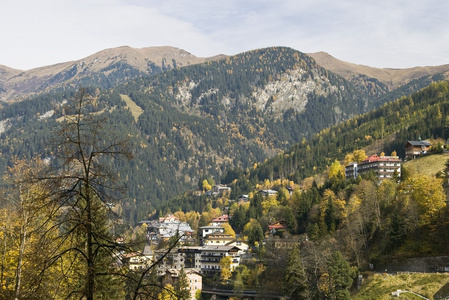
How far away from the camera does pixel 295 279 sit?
83.6 m

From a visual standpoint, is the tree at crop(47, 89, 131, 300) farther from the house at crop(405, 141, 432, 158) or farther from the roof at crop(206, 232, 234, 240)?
the house at crop(405, 141, 432, 158)

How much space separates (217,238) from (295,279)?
70.3 m

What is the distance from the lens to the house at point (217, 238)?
15075cm

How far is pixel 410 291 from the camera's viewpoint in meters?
68.5

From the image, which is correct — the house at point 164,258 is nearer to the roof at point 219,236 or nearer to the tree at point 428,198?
the roof at point 219,236

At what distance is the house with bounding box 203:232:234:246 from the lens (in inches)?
5935

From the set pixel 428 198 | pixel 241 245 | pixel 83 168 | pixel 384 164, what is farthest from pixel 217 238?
pixel 83 168

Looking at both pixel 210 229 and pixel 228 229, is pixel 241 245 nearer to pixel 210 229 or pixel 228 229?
pixel 228 229

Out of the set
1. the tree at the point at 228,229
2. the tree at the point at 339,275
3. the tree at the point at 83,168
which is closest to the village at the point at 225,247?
the tree at the point at 228,229

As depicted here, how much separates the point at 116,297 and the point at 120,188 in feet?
81.1

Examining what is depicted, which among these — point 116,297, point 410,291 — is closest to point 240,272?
point 410,291

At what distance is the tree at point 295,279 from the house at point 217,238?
214 ft

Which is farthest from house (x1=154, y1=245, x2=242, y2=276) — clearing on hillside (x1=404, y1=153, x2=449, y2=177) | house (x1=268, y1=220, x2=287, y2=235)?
clearing on hillside (x1=404, y1=153, x2=449, y2=177)

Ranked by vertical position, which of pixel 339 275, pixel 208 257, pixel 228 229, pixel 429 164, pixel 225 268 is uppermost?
pixel 429 164
